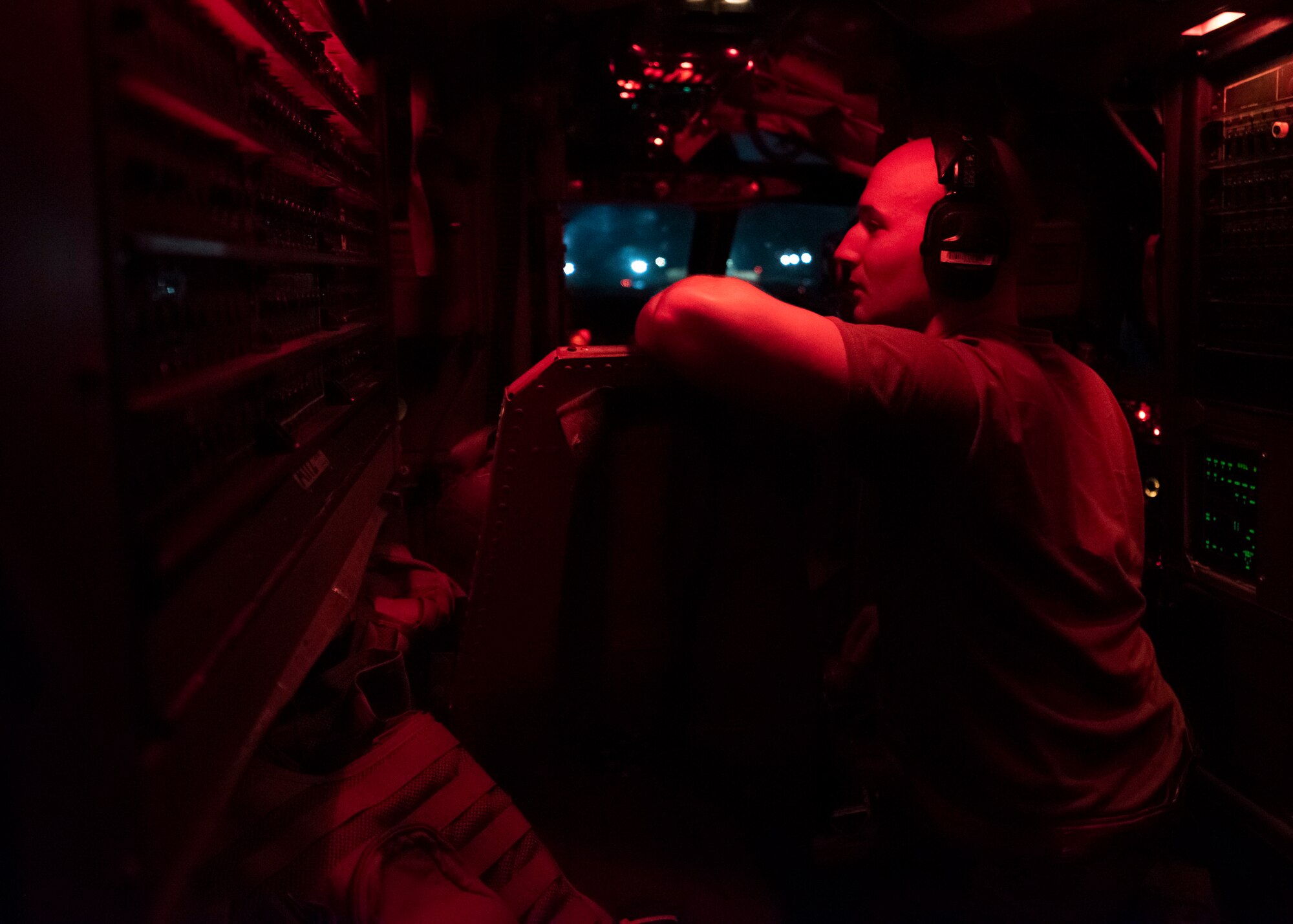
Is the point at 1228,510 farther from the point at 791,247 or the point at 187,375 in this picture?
the point at 791,247

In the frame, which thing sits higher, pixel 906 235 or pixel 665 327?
pixel 906 235

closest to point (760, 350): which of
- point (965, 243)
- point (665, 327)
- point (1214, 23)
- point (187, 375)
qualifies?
point (665, 327)

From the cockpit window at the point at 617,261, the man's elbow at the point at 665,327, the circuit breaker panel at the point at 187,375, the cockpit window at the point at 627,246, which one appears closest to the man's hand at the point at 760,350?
the man's elbow at the point at 665,327

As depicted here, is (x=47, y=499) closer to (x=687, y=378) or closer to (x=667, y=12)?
(x=687, y=378)

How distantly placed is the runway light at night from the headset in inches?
34.0

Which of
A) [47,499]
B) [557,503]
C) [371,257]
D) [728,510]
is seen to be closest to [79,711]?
[47,499]

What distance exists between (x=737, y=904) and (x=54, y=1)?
2092 millimetres

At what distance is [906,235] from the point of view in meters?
1.71

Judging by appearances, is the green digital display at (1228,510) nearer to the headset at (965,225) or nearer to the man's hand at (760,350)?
the headset at (965,225)

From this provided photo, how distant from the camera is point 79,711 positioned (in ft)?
2.43

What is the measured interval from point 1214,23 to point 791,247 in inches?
193

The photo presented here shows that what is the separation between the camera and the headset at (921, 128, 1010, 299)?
1.57 meters

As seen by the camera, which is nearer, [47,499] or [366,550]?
[47,499]

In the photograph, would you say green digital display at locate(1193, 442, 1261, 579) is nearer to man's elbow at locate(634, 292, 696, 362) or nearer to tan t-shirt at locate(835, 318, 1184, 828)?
tan t-shirt at locate(835, 318, 1184, 828)
